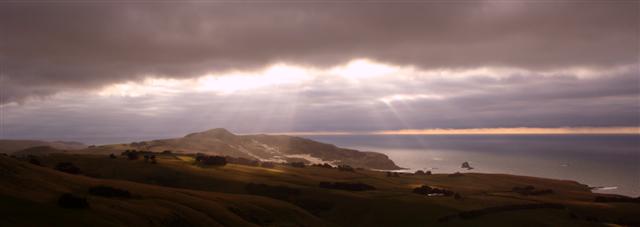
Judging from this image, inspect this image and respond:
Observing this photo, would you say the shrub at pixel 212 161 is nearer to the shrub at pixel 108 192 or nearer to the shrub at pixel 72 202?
the shrub at pixel 108 192

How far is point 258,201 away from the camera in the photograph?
88125 mm

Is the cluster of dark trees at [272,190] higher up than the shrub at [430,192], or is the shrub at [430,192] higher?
the shrub at [430,192]

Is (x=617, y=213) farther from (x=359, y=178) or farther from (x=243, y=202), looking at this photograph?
(x=243, y=202)

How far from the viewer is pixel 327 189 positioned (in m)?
119

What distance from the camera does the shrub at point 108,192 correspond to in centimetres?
6456

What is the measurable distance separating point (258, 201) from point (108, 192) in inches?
1147

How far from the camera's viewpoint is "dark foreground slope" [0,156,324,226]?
44094 millimetres

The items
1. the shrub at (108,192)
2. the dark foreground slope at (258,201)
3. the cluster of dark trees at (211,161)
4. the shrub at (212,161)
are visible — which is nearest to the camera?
the dark foreground slope at (258,201)

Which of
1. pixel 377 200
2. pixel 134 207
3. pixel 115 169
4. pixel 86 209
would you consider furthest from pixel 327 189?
pixel 86 209

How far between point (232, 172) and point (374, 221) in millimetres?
57386

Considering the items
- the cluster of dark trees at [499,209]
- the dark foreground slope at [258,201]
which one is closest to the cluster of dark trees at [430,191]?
the dark foreground slope at [258,201]

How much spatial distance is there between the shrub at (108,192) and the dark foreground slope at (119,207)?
1.14 m

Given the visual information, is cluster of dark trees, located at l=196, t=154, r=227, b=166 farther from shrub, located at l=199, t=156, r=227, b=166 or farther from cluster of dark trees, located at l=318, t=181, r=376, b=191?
cluster of dark trees, located at l=318, t=181, r=376, b=191

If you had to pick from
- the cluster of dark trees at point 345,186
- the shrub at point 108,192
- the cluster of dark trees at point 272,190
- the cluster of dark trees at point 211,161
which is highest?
the cluster of dark trees at point 211,161
